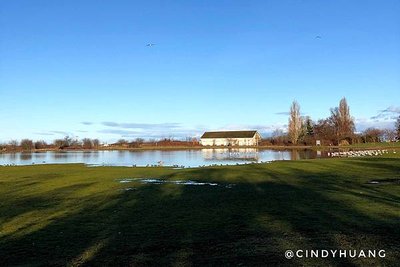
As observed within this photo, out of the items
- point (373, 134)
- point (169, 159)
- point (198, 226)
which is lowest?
point (198, 226)

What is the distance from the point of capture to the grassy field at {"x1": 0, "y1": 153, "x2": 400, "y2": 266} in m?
7.83

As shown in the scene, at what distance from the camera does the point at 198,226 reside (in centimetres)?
1066

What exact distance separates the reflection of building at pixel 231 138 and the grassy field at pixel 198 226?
508 feet

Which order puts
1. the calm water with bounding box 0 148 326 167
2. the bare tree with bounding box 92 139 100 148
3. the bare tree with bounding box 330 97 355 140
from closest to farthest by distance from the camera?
the calm water with bounding box 0 148 326 167
the bare tree with bounding box 330 97 355 140
the bare tree with bounding box 92 139 100 148

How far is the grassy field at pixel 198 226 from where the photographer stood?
783cm

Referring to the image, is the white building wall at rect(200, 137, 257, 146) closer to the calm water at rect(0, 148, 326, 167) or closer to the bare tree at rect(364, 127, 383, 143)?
the bare tree at rect(364, 127, 383, 143)

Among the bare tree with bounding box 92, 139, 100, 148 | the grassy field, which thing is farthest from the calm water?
the bare tree with bounding box 92, 139, 100, 148

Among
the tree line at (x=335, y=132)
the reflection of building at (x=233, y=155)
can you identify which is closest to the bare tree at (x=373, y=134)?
the tree line at (x=335, y=132)

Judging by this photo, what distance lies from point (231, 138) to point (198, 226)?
168588 millimetres

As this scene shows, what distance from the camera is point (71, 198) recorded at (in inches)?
669

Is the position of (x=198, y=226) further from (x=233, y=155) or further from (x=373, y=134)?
(x=373, y=134)

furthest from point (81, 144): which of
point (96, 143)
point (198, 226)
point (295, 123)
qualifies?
point (198, 226)

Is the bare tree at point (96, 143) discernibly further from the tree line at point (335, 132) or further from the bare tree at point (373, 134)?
the bare tree at point (373, 134)

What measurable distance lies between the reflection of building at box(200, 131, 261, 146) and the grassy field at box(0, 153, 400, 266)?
154830 mm
